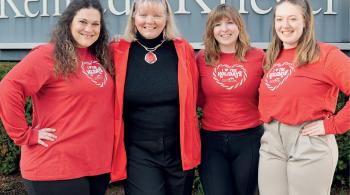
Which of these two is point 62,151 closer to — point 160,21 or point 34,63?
point 34,63

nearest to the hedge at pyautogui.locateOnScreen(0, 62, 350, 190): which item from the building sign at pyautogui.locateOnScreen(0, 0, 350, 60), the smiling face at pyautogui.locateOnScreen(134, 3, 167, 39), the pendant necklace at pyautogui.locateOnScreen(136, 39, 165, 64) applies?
the building sign at pyautogui.locateOnScreen(0, 0, 350, 60)

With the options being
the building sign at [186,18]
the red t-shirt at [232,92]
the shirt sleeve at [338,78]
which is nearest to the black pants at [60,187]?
the red t-shirt at [232,92]

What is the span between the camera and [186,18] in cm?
636

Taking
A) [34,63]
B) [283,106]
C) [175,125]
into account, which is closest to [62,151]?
[34,63]

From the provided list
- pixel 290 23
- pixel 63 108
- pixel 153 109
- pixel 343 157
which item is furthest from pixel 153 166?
pixel 343 157

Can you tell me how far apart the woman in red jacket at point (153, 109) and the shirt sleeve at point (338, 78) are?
35.5 inches

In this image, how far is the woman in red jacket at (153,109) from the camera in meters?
3.42

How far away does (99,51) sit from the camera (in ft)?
11.3

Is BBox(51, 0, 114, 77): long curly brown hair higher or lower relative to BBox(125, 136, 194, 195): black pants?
higher

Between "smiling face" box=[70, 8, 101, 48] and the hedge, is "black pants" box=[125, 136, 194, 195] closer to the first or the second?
"smiling face" box=[70, 8, 101, 48]

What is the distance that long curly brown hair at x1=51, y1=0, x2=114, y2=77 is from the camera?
310 centimetres

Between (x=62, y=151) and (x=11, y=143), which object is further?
(x=11, y=143)

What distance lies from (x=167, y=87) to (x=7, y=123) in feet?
3.39

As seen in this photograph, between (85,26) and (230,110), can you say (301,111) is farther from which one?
(85,26)
